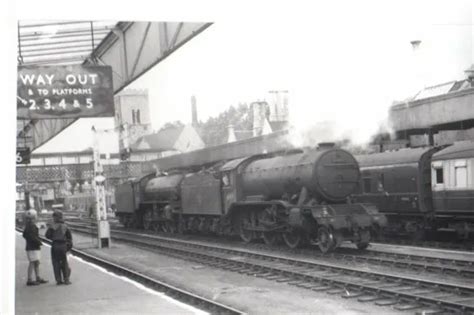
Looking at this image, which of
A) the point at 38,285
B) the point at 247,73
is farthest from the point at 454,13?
the point at 38,285

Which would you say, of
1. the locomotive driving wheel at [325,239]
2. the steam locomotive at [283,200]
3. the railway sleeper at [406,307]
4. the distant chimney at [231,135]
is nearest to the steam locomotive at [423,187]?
the steam locomotive at [283,200]

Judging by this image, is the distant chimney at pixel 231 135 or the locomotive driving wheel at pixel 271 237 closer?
the locomotive driving wheel at pixel 271 237

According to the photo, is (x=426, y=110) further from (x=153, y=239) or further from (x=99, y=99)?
(x=153, y=239)

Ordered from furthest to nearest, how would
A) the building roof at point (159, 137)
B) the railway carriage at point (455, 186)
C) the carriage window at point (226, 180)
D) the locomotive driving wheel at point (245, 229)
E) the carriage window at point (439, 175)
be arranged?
the carriage window at point (226, 180)
the locomotive driving wheel at point (245, 229)
the carriage window at point (439, 175)
the railway carriage at point (455, 186)
the building roof at point (159, 137)

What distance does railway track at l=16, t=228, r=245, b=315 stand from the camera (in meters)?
5.45

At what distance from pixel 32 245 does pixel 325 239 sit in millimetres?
4322

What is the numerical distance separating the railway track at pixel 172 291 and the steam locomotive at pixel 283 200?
2708mm

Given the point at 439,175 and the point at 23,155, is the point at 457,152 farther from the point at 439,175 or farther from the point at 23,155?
the point at 23,155

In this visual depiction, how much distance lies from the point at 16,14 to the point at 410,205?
7429 millimetres

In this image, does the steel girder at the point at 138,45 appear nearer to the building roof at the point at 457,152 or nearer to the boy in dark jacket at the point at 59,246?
the boy in dark jacket at the point at 59,246

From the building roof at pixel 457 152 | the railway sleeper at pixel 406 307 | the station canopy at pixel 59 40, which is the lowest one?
the railway sleeper at pixel 406 307

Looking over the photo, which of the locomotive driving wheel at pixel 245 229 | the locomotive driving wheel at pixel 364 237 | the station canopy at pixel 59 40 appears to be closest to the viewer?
the station canopy at pixel 59 40

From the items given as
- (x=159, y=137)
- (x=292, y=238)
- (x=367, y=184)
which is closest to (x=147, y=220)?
(x=367, y=184)

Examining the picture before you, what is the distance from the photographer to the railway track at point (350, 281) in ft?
17.9
